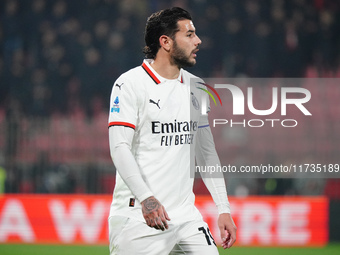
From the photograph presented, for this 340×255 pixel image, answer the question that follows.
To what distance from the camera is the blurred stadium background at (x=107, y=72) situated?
375 inches

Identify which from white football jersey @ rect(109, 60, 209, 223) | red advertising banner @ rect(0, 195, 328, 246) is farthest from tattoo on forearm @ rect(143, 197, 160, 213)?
red advertising banner @ rect(0, 195, 328, 246)

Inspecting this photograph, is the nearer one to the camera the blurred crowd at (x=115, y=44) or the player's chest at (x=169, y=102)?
the player's chest at (x=169, y=102)

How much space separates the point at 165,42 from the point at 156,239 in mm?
1037

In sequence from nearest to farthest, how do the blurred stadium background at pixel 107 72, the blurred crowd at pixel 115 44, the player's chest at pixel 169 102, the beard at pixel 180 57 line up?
the player's chest at pixel 169 102, the beard at pixel 180 57, the blurred stadium background at pixel 107 72, the blurred crowd at pixel 115 44

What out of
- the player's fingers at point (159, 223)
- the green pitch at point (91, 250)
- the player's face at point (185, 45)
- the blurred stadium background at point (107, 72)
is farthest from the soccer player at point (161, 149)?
the blurred stadium background at point (107, 72)

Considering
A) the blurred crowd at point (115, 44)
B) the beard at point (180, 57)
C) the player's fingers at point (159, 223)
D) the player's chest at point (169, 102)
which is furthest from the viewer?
the blurred crowd at point (115, 44)

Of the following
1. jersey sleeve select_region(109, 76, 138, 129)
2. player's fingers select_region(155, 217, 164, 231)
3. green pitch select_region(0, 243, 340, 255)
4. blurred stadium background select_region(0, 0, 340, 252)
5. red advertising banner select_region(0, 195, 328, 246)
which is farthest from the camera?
blurred stadium background select_region(0, 0, 340, 252)

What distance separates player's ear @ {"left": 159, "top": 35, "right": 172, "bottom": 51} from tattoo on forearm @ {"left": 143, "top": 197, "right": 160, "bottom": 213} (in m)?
0.89

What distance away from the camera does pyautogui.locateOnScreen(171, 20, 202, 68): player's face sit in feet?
10.8

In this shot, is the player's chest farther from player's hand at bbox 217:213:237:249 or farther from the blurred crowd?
the blurred crowd

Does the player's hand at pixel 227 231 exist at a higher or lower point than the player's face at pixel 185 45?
lower

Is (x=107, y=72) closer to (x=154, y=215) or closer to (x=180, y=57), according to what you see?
(x=180, y=57)

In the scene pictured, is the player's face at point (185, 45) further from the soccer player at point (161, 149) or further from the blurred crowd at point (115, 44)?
the blurred crowd at point (115, 44)

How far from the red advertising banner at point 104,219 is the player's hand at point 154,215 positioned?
628 centimetres
